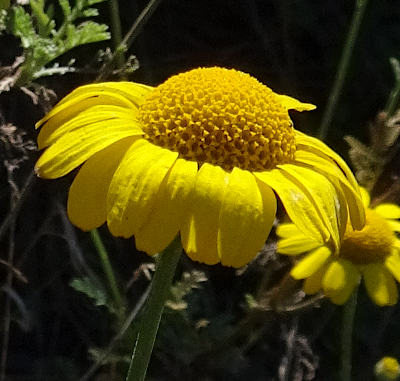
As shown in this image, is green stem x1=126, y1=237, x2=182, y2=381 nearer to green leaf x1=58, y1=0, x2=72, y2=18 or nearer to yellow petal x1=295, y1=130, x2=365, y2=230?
yellow petal x1=295, y1=130, x2=365, y2=230

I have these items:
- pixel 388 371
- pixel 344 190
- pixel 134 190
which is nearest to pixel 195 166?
pixel 134 190

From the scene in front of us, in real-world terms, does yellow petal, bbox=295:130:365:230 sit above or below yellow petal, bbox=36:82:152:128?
below

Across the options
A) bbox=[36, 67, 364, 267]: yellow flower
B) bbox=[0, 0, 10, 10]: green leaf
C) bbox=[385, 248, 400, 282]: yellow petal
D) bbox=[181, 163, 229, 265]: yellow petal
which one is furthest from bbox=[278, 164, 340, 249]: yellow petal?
bbox=[385, 248, 400, 282]: yellow petal

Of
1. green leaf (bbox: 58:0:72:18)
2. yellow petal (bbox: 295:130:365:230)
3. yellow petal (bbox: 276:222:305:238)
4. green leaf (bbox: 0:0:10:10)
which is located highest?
green leaf (bbox: 0:0:10:10)

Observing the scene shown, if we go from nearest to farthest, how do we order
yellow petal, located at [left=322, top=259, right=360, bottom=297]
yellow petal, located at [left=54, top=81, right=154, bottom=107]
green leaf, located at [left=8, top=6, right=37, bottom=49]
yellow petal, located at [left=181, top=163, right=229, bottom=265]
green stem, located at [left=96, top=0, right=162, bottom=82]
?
yellow petal, located at [left=181, top=163, right=229, bottom=265]
yellow petal, located at [left=54, top=81, right=154, bottom=107]
green leaf, located at [left=8, top=6, right=37, bottom=49]
green stem, located at [left=96, top=0, right=162, bottom=82]
yellow petal, located at [left=322, top=259, right=360, bottom=297]

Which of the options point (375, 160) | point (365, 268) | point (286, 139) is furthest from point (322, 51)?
point (286, 139)

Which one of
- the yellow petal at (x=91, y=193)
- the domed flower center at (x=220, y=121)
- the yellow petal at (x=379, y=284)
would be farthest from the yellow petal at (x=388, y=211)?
the yellow petal at (x=91, y=193)

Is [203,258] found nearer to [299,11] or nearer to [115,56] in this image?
[115,56]

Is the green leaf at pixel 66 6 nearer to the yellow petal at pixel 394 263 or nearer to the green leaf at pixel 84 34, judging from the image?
the green leaf at pixel 84 34
